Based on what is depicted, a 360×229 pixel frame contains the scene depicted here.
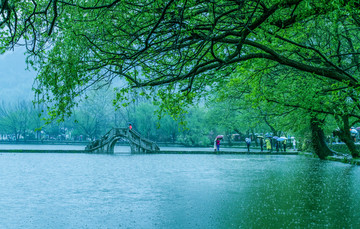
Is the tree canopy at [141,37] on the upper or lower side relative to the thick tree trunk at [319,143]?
upper

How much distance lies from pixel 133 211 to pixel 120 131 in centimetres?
3768

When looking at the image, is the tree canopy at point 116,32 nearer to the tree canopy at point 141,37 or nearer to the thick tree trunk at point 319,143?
the tree canopy at point 141,37

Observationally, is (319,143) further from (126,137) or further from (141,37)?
(141,37)

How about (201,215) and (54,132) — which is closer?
(201,215)

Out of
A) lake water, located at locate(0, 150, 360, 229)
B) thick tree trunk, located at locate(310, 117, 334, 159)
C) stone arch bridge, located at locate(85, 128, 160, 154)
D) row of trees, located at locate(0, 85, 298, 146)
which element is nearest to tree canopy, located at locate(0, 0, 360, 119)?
lake water, located at locate(0, 150, 360, 229)

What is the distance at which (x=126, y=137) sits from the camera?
46531mm

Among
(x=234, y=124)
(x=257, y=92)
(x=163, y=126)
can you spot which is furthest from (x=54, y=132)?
(x=257, y=92)

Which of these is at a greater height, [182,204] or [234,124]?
[234,124]

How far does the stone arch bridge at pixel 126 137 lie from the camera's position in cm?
4616

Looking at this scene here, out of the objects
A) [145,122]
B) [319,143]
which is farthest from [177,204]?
[145,122]

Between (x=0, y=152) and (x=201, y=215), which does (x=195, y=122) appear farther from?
(x=201, y=215)

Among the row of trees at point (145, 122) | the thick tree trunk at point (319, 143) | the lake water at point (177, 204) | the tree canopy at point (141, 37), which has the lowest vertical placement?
the lake water at point (177, 204)

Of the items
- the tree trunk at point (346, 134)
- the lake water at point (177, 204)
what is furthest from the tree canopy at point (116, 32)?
the tree trunk at point (346, 134)

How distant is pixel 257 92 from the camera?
15867 mm
